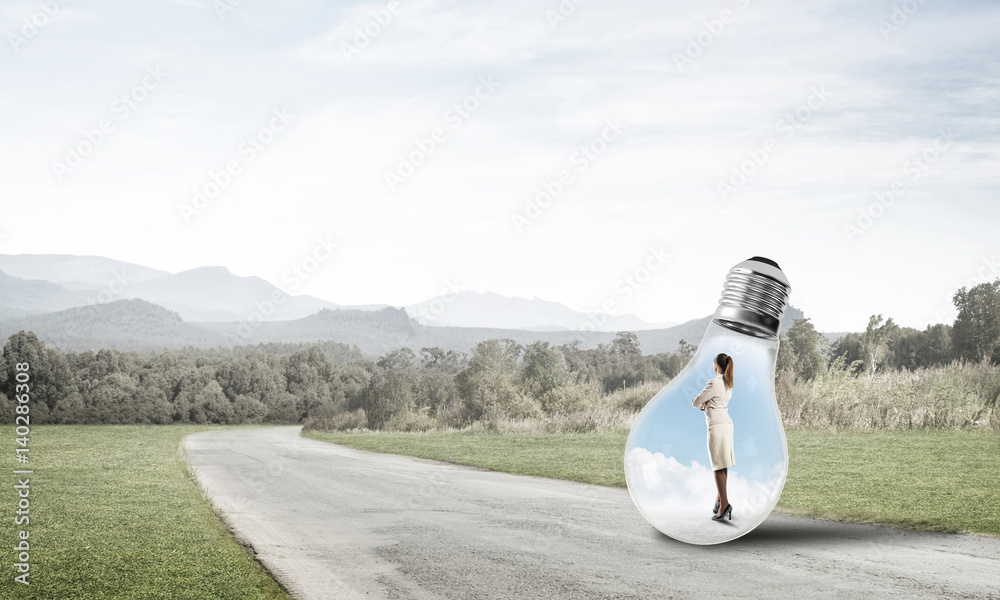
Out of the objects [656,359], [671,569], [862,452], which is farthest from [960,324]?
[671,569]

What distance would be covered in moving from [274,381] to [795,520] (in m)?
87.7

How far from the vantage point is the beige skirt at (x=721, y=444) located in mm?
4668

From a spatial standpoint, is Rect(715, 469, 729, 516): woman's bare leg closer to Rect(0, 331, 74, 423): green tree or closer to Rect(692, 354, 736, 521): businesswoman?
Rect(692, 354, 736, 521): businesswoman

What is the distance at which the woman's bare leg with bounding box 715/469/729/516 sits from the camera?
15.5 feet

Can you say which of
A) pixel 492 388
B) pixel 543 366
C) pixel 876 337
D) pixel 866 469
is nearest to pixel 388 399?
pixel 492 388

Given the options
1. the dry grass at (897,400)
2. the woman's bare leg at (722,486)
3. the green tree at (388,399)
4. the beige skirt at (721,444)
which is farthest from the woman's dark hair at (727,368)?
the green tree at (388,399)

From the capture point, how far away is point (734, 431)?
15.3ft

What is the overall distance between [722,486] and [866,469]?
11557 mm

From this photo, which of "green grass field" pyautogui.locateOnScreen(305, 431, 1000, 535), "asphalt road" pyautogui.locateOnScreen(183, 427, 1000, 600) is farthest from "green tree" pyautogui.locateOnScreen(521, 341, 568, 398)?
"asphalt road" pyautogui.locateOnScreen(183, 427, 1000, 600)

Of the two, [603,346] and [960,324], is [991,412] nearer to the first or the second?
[960,324]

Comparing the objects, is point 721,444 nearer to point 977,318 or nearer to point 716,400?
point 716,400

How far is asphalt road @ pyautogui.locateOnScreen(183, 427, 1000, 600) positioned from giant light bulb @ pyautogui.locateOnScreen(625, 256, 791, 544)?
57.7 inches

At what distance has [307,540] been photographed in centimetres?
935

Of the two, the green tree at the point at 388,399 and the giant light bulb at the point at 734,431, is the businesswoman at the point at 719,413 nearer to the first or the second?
the giant light bulb at the point at 734,431
